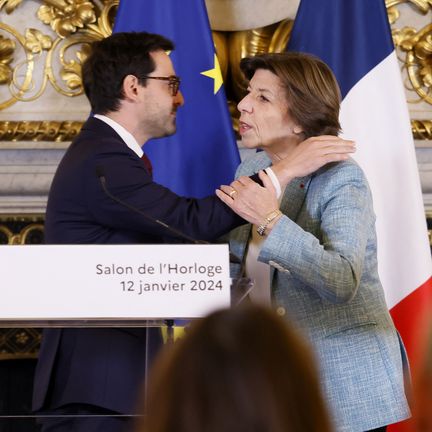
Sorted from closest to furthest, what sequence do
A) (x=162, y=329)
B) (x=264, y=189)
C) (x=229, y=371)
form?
1. (x=229, y=371)
2. (x=162, y=329)
3. (x=264, y=189)

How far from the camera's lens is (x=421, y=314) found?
3.11m

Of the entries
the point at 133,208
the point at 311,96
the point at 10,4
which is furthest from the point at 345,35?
the point at 133,208

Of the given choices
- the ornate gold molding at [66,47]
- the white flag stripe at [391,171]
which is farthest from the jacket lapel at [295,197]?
the ornate gold molding at [66,47]

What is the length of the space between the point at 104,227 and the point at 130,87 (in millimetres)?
464

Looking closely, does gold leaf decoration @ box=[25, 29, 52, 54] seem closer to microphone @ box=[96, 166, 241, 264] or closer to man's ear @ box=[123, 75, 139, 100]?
man's ear @ box=[123, 75, 139, 100]

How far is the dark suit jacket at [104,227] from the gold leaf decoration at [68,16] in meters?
1.18

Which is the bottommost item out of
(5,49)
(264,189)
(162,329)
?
(162,329)

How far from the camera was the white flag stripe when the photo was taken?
123 inches

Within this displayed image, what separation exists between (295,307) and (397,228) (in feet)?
3.57

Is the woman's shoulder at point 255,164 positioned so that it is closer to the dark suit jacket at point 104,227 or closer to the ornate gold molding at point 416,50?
the dark suit jacket at point 104,227

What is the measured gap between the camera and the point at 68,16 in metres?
3.47

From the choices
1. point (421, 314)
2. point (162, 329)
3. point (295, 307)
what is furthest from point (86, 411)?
point (421, 314)

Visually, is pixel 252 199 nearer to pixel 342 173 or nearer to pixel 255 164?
pixel 342 173

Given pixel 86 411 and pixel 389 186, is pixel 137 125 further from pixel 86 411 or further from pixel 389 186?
pixel 389 186
